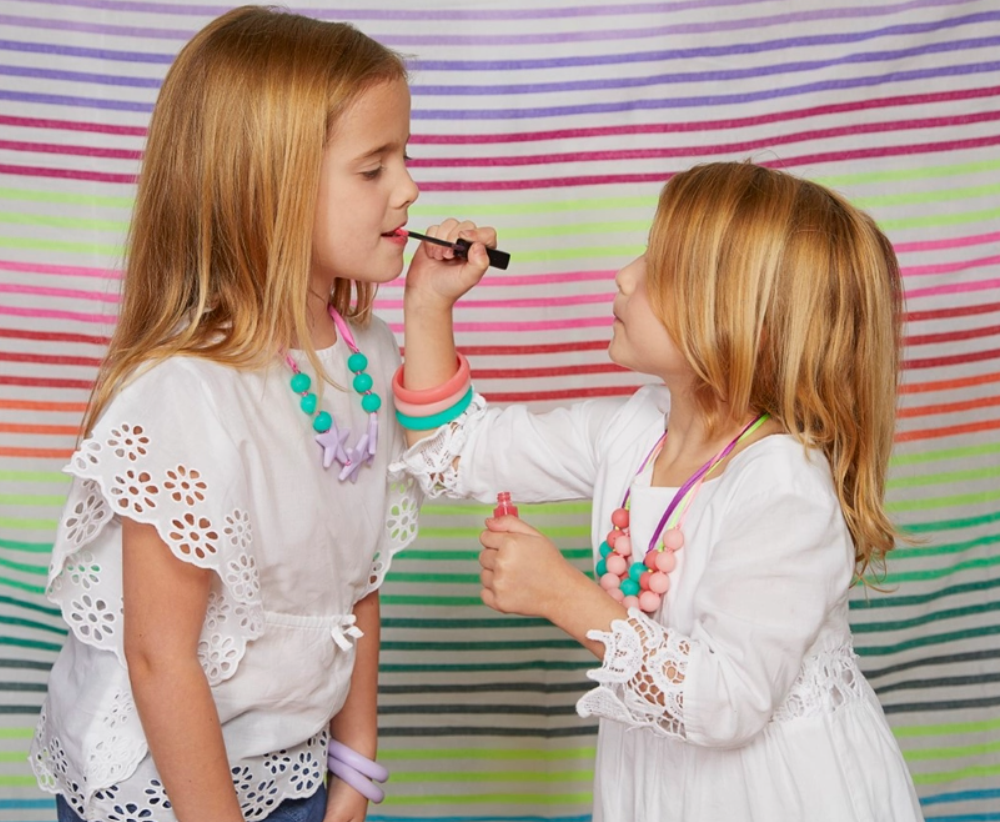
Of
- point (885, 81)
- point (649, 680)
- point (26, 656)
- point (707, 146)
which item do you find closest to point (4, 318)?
point (26, 656)

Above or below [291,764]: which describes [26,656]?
below

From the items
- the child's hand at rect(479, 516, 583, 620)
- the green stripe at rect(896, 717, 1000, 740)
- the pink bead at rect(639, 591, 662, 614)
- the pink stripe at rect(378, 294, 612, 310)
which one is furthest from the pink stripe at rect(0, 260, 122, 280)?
the green stripe at rect(896, 717, 1000, 740)

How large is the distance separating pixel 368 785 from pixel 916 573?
1050mm

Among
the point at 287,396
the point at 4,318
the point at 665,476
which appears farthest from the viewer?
the point at 4,318

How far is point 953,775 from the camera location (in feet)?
6.89

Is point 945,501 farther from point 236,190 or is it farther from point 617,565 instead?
point 236,190

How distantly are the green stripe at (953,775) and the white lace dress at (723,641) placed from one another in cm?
80

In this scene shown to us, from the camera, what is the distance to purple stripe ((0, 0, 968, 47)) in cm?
195

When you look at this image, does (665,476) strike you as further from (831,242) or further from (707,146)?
(707,146)

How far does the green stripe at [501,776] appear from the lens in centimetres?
211


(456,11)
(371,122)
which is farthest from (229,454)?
(456,11)

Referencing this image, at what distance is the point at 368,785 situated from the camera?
1.40 m

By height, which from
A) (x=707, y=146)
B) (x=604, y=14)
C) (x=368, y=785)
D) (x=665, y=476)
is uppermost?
(x=604, y=14)

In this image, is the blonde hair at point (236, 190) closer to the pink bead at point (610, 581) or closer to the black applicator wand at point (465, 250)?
the black applicator wand at point (465, 250)
